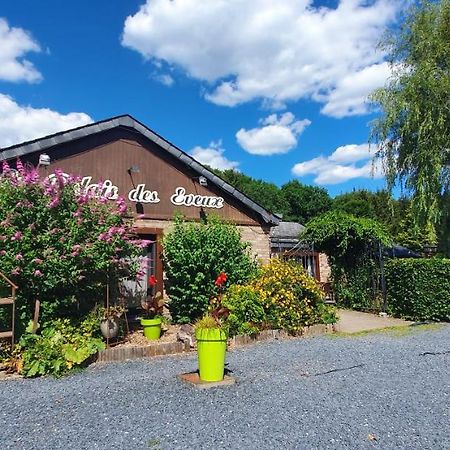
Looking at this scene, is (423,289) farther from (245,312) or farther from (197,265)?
(197,265)

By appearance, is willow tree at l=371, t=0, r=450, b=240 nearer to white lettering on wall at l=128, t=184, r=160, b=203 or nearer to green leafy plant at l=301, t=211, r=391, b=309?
green leafy plant at l=301, t=211, r=391, b=309

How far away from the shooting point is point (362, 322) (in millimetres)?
10820

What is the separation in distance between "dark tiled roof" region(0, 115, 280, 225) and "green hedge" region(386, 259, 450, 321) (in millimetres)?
4025

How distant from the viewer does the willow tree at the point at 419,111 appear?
42.8ft

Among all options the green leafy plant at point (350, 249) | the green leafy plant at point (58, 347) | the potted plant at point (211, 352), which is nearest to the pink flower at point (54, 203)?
the green leafy plant at point (58, 347)

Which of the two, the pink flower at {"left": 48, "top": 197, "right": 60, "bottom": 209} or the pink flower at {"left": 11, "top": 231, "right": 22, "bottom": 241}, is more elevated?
the pink flower at {"left": 48, "top": 197, "right": 60, "bottom": 209}

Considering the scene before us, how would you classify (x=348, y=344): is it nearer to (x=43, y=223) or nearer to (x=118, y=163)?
(x=43, y=223)

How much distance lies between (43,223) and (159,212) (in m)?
4.11

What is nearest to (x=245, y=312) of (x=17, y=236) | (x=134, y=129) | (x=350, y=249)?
(x=17, y=236)

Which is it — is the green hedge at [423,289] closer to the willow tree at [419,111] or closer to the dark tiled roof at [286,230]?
the willow tree at [419,111]

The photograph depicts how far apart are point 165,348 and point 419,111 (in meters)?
11.1

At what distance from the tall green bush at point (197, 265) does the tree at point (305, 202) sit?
29980 millimetres

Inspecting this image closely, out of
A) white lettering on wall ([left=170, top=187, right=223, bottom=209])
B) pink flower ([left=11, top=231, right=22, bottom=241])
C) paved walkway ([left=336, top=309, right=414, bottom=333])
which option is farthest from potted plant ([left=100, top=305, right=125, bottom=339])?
paved walkway ([left=336, top=309, right=414, bottom=333])

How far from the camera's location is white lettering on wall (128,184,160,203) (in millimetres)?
10602
